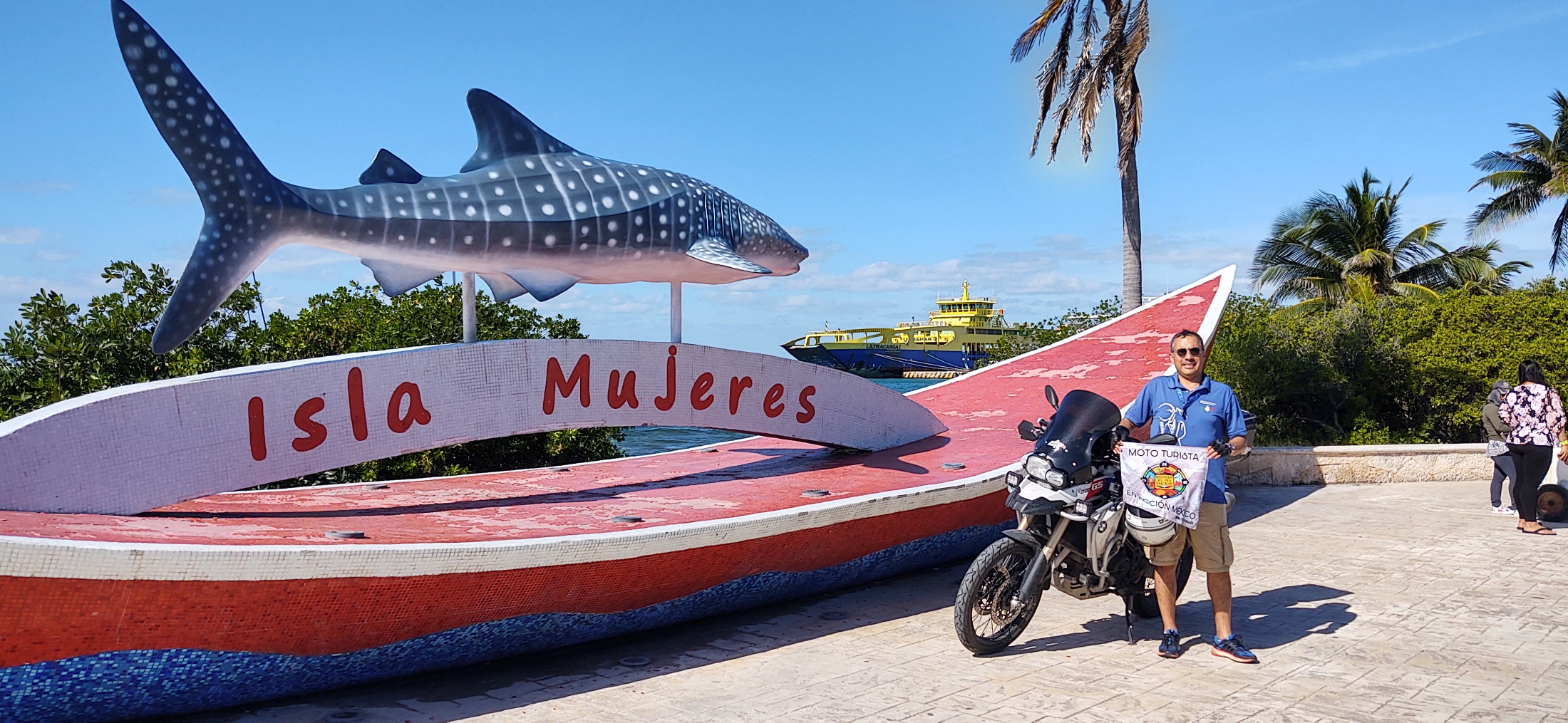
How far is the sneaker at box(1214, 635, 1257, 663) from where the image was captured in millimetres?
A: 5082

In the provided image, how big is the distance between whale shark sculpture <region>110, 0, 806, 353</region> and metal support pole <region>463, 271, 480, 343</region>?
144mm

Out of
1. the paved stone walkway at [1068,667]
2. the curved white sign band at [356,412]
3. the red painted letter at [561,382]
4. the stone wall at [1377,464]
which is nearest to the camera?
the paved stone walkway at [1068,667]

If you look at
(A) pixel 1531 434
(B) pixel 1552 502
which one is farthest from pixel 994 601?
(B) pixel 1552 502

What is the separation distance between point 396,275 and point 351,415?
0.90 m

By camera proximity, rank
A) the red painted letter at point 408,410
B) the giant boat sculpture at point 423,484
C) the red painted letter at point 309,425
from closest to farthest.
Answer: the giant boat sculpture at point 423,484 → the red painted letter at point 309,425 → the red painted letter at point 408,410

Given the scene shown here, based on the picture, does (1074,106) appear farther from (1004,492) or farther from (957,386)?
(1004,492)

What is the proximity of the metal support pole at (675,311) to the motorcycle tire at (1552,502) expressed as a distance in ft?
25.1

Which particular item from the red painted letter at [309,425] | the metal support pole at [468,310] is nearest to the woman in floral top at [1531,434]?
the metal support pole at [468,310]

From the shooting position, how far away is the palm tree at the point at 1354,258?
2627 centimetres

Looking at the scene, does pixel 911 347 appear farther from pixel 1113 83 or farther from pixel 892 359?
pixel 1113 83

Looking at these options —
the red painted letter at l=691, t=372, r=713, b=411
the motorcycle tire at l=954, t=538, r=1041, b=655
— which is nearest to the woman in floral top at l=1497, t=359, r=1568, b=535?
the motorcycle tire at l=954, t=538, r=1041, b=655

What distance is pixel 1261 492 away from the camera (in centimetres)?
1138

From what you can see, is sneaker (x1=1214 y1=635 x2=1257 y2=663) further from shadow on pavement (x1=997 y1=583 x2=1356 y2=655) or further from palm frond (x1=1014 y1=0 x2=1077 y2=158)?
palm frond (x1=1014 y1=0 x2=1077 y2=158)

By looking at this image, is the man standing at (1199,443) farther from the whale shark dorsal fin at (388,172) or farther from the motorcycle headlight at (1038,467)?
the whale shark dorsal fin at (388,172)
